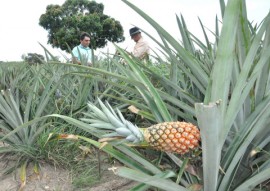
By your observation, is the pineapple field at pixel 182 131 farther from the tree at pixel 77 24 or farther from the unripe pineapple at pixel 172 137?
the tree at pixel 77 24

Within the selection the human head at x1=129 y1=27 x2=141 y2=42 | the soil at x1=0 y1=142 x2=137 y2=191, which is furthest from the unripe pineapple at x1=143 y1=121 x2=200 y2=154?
the human head at x1=129 y1=27 x2=141 y2=42

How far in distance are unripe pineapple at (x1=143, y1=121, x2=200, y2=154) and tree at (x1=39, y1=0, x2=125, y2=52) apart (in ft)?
93.5

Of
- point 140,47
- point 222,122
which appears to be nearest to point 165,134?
point 222,122

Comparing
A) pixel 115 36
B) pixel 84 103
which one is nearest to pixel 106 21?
pixel 115 36

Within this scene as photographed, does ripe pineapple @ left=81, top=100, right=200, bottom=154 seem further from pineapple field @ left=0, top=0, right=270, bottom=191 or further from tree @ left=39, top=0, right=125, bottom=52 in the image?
tree @ left=39, top=0, right=125, bottom=52

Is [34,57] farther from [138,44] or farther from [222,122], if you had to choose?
[222,122]

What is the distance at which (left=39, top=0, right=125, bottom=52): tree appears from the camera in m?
30.8

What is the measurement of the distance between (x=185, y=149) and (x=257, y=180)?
1.02 ft

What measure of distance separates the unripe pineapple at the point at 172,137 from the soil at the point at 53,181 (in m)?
0.78

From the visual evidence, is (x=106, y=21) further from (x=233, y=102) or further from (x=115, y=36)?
(x=233, y=102)

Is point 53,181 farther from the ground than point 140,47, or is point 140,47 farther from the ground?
point 140,47

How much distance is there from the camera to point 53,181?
7.69 feet

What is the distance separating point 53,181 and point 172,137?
1180 millimetres

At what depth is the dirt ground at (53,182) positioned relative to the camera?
7.14 ft
